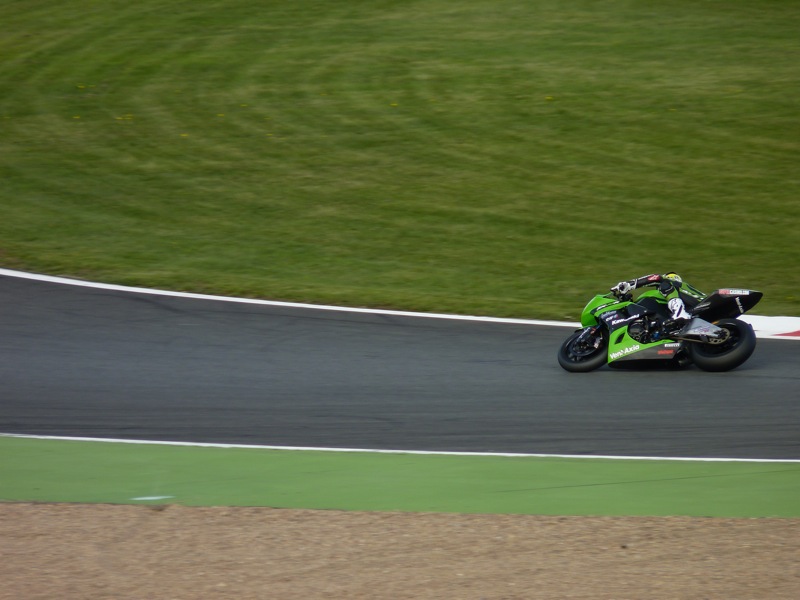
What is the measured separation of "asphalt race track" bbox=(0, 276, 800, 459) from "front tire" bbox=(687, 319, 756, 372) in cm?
14

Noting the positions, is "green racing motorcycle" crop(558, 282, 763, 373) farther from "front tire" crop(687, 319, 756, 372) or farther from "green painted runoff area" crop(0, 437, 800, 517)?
"green painted runoff area" crop(0, 437, 800, 517)

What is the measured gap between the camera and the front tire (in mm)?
9664

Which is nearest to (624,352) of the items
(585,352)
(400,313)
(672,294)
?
(585,352)

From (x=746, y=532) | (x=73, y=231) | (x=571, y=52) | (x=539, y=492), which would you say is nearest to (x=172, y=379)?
(x=539, y=492)

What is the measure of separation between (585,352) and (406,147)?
9617mm

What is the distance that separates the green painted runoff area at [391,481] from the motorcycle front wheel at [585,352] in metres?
2.48

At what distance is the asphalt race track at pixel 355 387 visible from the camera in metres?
8.30

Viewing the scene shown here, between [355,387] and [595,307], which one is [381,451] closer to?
[355,387]

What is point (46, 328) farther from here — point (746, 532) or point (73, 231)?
point (746, 532)

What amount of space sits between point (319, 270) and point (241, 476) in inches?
277

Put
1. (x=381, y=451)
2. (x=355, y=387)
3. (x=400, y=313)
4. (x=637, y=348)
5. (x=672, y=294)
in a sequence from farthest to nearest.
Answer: (x=400, y=313) < (x=672, y=294) < (x=637, y=348) < (x=355, y=387) < (x=381, y=451)

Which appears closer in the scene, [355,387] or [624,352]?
[355,387]

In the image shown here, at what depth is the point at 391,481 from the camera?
717 centimetres

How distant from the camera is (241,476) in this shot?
726 centimetres
